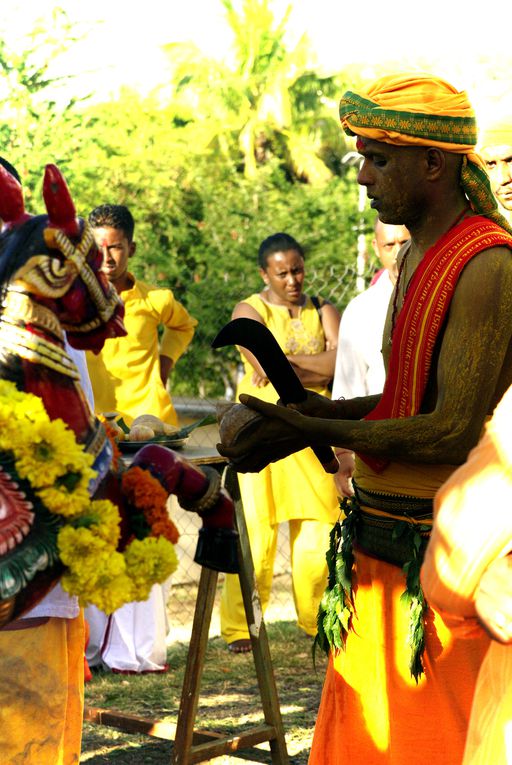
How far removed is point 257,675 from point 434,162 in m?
2.53

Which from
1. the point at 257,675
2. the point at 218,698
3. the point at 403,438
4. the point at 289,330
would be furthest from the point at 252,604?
the point at 289,330

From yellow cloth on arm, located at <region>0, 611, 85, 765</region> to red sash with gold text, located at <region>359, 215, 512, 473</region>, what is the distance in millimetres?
1061

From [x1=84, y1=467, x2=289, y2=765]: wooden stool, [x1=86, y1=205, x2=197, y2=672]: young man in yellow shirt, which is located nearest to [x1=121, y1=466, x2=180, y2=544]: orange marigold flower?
[x1=84, y1=467, x2=289, y2=765]: wooden stool

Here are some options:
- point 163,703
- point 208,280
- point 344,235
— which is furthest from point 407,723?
point 344,235

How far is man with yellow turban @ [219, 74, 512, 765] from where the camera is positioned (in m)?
3.12

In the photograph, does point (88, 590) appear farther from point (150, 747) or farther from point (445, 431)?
point (150, 747)

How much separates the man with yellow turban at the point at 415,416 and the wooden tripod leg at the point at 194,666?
4.30ft

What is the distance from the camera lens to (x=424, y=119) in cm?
321

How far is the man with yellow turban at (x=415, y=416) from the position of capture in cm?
312

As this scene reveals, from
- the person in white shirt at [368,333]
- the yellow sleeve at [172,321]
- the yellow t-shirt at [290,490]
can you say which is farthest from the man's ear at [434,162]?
the yellow sleeve at [172,321]

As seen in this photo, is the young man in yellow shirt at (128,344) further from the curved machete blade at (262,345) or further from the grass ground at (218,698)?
the curved machete blade at (262,345)

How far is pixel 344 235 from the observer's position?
655 inches

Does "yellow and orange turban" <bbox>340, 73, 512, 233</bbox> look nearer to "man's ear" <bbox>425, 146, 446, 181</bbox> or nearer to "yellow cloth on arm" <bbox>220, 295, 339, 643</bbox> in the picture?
"man's ear" <bbox>425, 146, 446, 181</bbox>

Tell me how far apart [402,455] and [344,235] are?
1368 centimetres
